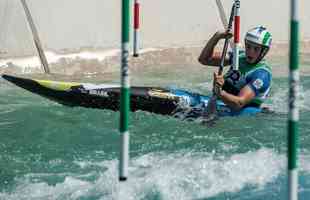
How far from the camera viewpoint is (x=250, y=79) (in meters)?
5.91

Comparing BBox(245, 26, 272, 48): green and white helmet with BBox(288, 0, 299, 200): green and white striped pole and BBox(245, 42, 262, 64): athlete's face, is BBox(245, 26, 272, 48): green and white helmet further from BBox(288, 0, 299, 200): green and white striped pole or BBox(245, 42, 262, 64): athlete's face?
BBox(288, 0, 299, 200): green and white striped pole

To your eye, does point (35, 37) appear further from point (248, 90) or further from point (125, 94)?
point (125, 94)

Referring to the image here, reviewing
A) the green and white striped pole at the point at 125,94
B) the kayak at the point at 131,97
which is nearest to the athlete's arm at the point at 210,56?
the kayak at the point at 131,97

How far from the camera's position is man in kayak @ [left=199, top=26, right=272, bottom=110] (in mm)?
5793

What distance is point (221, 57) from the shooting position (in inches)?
251

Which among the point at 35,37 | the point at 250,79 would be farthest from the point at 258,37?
the point at 35,37

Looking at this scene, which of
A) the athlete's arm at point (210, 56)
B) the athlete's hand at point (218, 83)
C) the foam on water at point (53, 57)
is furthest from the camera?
the foam on water at point (53, 57)

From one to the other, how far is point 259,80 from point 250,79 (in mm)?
81

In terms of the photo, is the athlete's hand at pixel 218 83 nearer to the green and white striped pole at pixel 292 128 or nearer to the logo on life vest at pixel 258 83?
the logo on life vest at pixel 258 83

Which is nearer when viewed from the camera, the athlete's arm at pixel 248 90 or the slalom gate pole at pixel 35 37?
the athlete's arm at pixel 248 90

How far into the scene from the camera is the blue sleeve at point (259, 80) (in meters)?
5.88

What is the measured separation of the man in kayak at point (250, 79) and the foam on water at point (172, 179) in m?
0.61

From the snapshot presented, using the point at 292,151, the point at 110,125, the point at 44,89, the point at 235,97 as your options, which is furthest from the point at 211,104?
the point at 292,151

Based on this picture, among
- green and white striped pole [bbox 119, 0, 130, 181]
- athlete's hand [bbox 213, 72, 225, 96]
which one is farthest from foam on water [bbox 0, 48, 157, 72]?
green and white striped pole [bbox 119, 0, 130, 181]
